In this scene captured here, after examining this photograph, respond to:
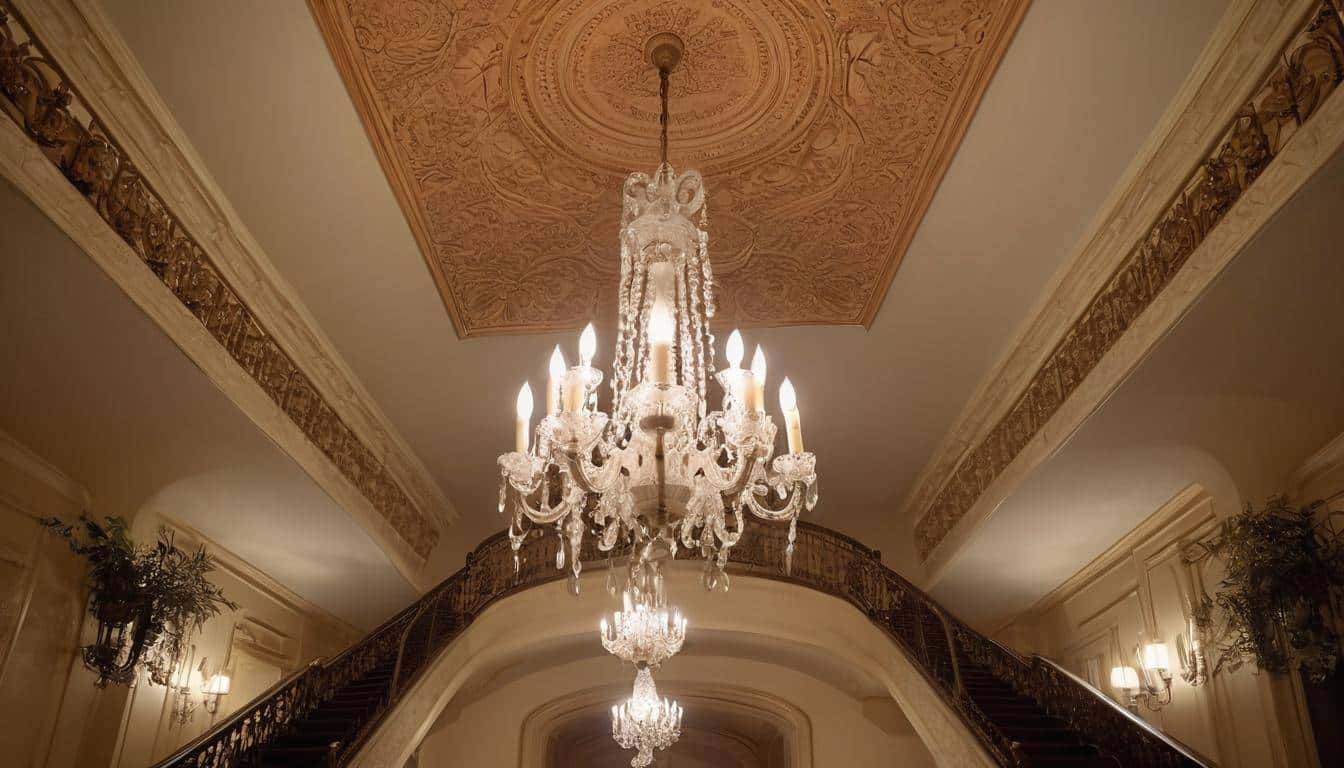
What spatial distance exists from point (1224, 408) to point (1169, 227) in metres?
1.39

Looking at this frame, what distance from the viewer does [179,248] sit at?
18.4 ft

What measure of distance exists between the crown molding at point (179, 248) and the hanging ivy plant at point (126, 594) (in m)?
1.24

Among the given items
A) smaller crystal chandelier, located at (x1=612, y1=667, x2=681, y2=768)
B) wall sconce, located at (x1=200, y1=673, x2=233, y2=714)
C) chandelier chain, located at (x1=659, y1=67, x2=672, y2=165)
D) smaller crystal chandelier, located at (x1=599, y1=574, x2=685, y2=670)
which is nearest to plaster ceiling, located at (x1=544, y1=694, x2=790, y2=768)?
smaller crystal chandelier, located at (x1=612, y1=667, x2=681, y2=768)

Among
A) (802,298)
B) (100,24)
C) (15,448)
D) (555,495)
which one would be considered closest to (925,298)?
(802,298)

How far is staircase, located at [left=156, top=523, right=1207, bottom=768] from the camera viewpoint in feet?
20.7

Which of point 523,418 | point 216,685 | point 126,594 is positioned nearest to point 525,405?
point 523,418

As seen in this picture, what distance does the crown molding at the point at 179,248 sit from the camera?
447cm

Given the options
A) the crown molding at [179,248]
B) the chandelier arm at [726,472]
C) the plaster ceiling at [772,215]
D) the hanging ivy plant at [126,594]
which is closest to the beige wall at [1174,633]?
the plaster ceiling at [772,215]

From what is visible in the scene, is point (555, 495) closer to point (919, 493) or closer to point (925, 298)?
point (919, 493)

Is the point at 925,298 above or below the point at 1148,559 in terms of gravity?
above

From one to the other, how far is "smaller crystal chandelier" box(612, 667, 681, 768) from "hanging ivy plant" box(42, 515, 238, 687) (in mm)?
4143

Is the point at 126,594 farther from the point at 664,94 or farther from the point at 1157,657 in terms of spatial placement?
the point at 1157,657

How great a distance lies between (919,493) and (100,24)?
9222 mm

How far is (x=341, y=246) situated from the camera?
6.62m
